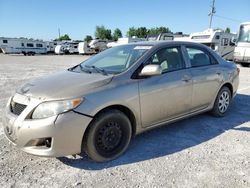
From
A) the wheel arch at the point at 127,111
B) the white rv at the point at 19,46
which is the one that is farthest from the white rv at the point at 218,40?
the white rv at the point at 19,46

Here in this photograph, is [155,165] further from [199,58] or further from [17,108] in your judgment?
[199,58]

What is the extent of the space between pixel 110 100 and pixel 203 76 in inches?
83.8

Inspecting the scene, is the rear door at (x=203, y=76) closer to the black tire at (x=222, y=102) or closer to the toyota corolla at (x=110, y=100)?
the toyota corolla at (x=110, y=100)

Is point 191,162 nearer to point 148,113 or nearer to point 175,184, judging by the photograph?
point 175,184

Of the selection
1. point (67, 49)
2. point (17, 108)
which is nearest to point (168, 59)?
point (17, 108)

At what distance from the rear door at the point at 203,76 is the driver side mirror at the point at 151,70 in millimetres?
1084

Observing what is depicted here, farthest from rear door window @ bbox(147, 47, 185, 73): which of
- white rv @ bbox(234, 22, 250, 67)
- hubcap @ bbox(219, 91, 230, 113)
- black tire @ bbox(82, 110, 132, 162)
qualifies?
white rv @ bbox(234, 22, 250, 67)

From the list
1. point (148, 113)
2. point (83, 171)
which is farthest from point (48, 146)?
point (148, 113)

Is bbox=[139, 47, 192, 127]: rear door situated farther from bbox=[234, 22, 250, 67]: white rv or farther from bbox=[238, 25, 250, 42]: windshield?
bbox=[238, 25, 250, 42]: windshield

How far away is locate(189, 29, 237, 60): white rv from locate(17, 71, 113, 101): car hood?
16.4 m

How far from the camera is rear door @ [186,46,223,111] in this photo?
14.8 feet

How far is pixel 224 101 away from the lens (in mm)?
5312

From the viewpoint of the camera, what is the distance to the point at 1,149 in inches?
151

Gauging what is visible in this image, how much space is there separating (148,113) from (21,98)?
1.76 metres
